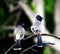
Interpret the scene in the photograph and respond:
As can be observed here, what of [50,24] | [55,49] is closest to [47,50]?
[55,49]

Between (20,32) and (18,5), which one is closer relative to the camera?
(20,32)

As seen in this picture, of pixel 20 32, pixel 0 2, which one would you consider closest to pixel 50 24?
pixel 0 2

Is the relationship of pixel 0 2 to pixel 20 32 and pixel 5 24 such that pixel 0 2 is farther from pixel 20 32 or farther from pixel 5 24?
pixel 20 32

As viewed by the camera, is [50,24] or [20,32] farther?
[50,24]

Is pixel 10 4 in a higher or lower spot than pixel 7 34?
→ higher

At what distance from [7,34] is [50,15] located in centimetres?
45

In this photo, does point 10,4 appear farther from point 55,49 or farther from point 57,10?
point 55,49

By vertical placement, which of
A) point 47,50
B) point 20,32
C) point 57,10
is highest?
point 57,10

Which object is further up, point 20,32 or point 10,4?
point 10,4

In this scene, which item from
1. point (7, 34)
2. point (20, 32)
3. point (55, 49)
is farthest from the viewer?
point (7, 34)

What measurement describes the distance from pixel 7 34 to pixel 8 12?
25 centimetres

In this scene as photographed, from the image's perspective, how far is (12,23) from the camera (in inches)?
102

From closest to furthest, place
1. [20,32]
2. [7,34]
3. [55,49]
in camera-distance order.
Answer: [20,32], [55,49], [7,34]

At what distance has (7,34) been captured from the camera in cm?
252
